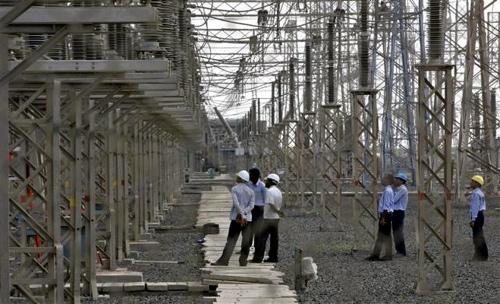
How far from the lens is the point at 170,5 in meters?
12.0

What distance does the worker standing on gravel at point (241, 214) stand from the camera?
12969 millimetres

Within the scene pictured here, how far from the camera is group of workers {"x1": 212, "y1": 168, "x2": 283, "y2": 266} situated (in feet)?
42.8

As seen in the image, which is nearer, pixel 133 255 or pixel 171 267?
pixel 171 267

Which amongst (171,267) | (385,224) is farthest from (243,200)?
(385,224)

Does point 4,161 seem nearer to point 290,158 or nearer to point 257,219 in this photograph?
point 257,219

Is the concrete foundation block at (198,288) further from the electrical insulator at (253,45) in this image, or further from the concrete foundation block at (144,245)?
the electrical insulator at (253,45)

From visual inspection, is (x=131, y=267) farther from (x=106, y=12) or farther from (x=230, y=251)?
(x=106, y=12)

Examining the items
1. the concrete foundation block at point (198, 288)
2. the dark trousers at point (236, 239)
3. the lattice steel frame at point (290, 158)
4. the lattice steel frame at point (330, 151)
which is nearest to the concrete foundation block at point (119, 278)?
the concrete foundation block at point (198, 288)

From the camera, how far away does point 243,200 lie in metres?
13.0

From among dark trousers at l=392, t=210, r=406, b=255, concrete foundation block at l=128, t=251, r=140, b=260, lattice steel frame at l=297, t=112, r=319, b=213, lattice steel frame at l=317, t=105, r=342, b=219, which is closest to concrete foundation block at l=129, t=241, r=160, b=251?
concrete foundation block at l=128, t=251, r=140, b=260

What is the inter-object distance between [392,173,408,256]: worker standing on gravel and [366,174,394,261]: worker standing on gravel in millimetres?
120

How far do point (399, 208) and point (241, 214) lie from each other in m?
3.27

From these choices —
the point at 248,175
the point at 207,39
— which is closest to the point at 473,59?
the point at 207,39

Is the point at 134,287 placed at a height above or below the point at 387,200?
below
